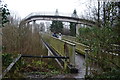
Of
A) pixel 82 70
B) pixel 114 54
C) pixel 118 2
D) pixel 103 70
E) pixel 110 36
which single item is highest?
pixel 118 2

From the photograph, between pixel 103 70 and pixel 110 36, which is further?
pixel 103 70

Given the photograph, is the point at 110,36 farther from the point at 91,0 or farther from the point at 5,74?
the point at 5,74

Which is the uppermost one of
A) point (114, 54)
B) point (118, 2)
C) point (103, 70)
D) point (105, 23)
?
point (118, 2)

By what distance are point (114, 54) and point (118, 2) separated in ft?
2.98

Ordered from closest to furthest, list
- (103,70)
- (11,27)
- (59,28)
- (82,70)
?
1. (103,70)
2. (82,70)
3. (11,27)
4. (59,28)

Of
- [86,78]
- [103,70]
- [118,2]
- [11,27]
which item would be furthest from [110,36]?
[11,27]

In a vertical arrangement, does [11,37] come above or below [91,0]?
below

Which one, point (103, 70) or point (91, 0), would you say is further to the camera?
point (91, 0)

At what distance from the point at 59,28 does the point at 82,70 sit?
32396 mm

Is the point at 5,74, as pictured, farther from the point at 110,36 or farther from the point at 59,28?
the point at 59,28

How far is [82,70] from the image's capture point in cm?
535

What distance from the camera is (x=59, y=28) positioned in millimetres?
37594

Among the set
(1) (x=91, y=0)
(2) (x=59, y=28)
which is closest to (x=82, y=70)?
(1) (x=91, y=0)

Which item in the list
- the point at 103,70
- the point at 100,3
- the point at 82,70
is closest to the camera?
the point at 103,70
